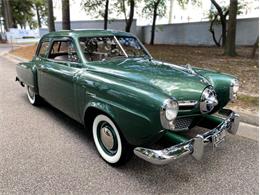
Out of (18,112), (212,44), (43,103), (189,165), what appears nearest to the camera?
(189,165)

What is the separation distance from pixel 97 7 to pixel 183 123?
18829 mm

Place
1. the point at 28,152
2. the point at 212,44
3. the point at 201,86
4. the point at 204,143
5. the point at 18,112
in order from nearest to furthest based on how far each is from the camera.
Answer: the point at 204,143, the point at 201,86, the point at 28,152, the point at 18,112, the point at 212,44

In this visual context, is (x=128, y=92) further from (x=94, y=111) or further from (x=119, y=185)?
(x=119, y=185)

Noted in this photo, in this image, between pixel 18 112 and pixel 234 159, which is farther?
pixel 18 112

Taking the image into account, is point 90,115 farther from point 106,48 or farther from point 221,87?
point 221,87

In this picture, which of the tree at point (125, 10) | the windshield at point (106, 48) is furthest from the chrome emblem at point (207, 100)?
the tree at point (125, 10)

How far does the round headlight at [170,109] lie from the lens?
2.39 meters

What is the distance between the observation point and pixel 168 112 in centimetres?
241

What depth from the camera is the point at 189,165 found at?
3.08 m

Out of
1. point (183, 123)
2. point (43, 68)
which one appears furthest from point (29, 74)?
point (183, 123)

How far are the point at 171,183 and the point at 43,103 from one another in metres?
3.72

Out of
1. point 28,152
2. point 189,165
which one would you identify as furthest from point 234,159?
point 28,152

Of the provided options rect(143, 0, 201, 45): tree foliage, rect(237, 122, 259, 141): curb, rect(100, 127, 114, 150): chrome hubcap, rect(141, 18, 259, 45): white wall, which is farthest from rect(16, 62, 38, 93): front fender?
rect(141, 18, 259, 45): white wall

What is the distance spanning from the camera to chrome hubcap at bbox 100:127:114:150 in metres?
3.07
